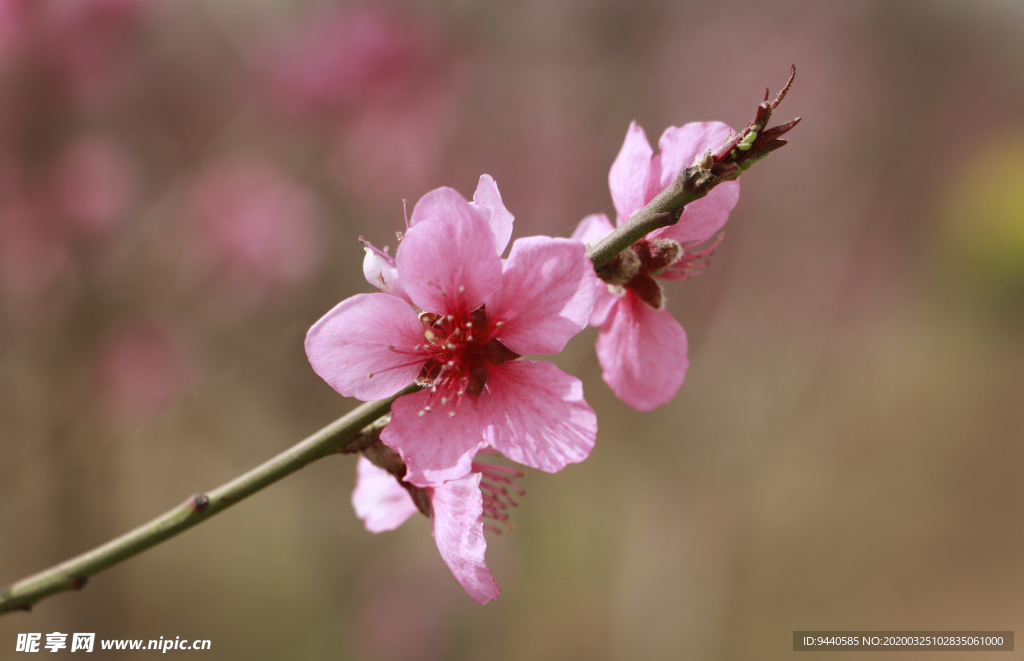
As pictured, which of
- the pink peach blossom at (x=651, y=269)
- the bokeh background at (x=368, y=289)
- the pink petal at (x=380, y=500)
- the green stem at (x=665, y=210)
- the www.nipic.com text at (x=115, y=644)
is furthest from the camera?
the bokeh background at (x=368, y=289)

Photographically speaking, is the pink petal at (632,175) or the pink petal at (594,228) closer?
the pink petal at (632,175)

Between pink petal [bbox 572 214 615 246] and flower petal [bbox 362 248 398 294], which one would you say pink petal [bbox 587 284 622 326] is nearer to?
pink petal [bbox 572 214 615 246]

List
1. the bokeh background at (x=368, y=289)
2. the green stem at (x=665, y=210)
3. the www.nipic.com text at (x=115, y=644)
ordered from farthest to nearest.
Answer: the bokeh background at (x=368, y=289)
the www.nipic.com text at (x=115, y=644)
the green stem at (x=665, y=210)

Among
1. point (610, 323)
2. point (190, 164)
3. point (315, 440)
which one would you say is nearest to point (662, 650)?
point (610, 323)

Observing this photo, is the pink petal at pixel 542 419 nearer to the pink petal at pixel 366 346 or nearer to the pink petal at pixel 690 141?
the pink petal at pixel 366 346

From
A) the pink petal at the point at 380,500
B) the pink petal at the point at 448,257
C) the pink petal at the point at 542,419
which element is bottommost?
the pink petal at the point at 380,500

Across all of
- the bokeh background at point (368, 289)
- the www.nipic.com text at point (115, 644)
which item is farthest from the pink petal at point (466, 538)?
the bokeh background at point (368, 289)

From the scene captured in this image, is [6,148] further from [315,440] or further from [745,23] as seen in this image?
[745,23]
